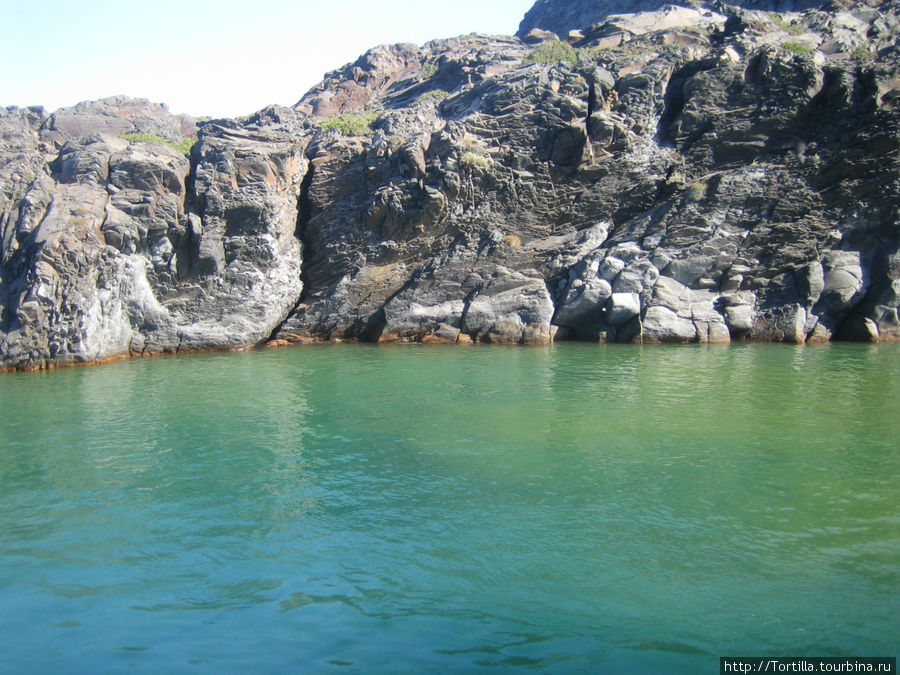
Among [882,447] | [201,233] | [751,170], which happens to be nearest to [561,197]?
[751,170]

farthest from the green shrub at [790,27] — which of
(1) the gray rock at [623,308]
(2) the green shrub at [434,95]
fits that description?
(1) the gray rock at [623,308]

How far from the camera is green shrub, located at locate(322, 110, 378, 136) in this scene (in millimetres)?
32188

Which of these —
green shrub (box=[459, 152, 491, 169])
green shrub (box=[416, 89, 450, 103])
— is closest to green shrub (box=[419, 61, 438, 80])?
green shrub (box=[416, 89, 450, 103])

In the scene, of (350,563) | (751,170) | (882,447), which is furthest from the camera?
(751,170)

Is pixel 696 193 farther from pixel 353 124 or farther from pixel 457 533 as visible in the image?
pixel 457 533

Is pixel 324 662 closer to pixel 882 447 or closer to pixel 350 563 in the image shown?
pixel 350 563

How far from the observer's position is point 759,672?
438 cm

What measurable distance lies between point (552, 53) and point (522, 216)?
15.8m

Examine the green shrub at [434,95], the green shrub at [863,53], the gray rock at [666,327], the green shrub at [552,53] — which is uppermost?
the green shrub at [552,53]

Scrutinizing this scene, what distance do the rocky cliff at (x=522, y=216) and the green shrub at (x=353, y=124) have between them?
62cm

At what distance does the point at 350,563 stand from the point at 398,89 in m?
46.1

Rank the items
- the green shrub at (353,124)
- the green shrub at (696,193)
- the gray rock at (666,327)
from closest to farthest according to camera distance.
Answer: the gray rock at (666,327) → the green shrub at (696,193) → the green shrub at (353,124)

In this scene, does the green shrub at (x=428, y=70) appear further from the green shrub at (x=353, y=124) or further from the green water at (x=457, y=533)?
the green water at (x=457, y=533)

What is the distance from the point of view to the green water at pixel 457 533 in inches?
189
